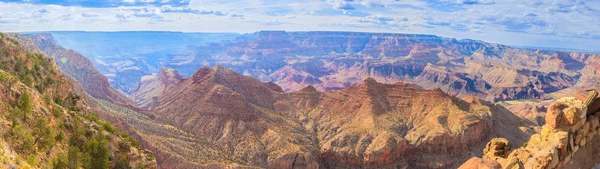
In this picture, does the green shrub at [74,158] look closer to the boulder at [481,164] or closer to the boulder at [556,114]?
the boulder at [481,164]

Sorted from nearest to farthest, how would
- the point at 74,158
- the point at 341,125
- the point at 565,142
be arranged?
the point at 565,142 → the point at 74,158 → the point at 341,125

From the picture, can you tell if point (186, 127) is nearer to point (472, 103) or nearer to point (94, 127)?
point (94, 127)

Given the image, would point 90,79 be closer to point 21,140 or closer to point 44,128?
point 44,128

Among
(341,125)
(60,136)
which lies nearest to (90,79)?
(341,125)

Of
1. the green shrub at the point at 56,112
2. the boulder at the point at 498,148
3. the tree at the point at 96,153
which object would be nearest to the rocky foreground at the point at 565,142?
the boulder at the point at 498,148

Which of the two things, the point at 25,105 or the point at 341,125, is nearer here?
the point at 25,105

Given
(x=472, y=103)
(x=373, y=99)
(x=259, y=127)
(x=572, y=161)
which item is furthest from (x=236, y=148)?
(x=572, y=161)

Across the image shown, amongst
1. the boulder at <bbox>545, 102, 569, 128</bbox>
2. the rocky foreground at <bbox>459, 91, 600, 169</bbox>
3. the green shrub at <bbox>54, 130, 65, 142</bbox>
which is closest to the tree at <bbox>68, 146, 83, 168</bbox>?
the green shrub at <bbox>54, 130, 65, 142</bbox>

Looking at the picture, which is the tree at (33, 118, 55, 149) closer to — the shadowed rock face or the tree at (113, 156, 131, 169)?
the tree at (113, 156, 131, 169)
